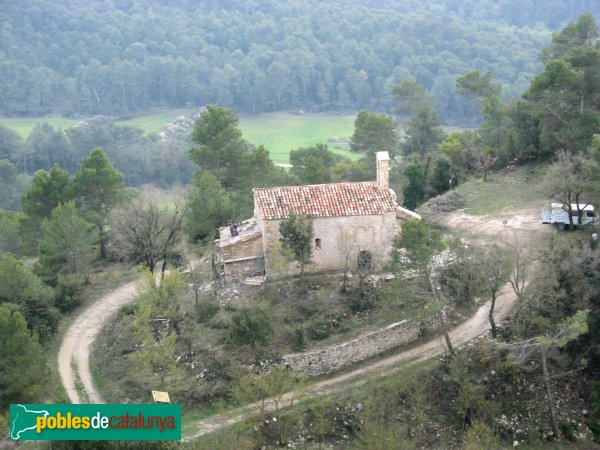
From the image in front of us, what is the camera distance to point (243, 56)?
129 m

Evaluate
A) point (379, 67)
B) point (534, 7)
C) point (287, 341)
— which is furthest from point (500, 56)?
point (287, 341)

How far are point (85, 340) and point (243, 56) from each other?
99525 millimetres

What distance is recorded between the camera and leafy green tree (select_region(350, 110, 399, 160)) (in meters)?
59.2

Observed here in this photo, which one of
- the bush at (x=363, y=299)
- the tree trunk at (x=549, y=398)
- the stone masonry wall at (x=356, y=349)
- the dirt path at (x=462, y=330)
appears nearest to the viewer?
the tree trunk at (x=549, y=398)

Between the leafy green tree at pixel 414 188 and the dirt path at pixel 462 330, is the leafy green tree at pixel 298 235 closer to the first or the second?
the dirt path at pixel 462 330

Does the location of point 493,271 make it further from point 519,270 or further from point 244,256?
point 244,256

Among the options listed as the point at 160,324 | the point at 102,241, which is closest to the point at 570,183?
the point at 160,324

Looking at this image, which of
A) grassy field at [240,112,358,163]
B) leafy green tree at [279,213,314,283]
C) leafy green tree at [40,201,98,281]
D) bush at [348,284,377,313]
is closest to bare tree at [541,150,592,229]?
bush at [348,284,377,313]

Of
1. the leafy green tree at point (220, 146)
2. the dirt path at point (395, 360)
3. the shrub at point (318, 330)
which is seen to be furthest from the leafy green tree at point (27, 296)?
the leafy green tree at point (220, 146)

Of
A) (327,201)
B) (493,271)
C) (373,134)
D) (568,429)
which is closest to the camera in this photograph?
(568,429)

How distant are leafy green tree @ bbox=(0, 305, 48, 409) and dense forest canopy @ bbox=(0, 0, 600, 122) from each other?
86.4 meters

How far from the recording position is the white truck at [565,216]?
3712cm

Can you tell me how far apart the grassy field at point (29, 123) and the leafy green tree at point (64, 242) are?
7420cm

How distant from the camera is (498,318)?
32156 mm
